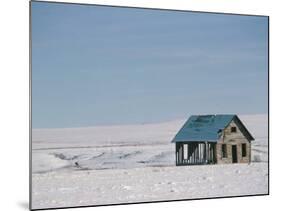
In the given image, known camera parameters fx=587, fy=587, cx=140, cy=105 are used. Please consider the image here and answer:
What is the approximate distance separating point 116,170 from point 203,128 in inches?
Answer: 32.7

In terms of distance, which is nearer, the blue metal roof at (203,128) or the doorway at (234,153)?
the blue metal roof at (203,128)

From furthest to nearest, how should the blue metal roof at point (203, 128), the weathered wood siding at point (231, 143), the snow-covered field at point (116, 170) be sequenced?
the weathered wood siding at point (231, 143) → the blue metal roof at point (203, 128) → the snow-covered field at point (116, 170)

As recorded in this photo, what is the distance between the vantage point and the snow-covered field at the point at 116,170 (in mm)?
4438

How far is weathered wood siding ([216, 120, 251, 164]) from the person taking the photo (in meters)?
4.95

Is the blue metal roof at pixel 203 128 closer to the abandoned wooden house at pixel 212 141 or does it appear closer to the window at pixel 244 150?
the abandoned wooden house at pixel 212 141

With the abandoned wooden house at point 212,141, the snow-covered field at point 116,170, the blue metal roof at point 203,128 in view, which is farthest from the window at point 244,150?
the blue metal roof at point 203,128

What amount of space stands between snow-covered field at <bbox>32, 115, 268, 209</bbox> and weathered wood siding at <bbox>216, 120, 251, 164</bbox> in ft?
0.25

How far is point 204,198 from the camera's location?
487 cm

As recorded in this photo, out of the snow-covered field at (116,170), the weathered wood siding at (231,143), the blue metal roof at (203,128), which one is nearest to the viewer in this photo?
the snow-covered field at (116,170)

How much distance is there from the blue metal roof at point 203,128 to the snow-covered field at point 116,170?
0.07m

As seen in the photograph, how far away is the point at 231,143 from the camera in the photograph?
16.4 ft

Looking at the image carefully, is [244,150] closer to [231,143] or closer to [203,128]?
[231,143]

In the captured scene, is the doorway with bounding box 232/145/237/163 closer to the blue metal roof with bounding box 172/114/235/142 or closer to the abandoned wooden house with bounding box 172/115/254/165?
the abandoned wooden house with bounding box 172/115/254/165

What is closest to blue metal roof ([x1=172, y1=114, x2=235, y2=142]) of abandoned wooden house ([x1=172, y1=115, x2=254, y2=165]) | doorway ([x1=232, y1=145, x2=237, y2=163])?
abandoned wooden house ([x1=172, y1=115, x2=254, y2=165])
